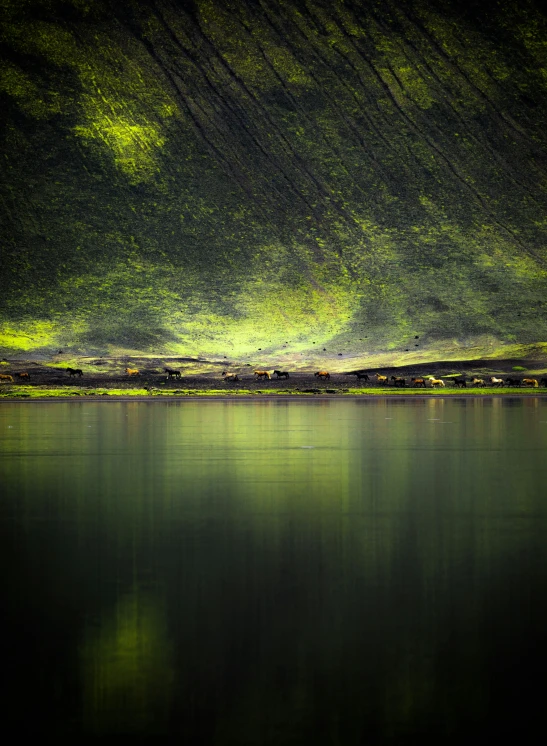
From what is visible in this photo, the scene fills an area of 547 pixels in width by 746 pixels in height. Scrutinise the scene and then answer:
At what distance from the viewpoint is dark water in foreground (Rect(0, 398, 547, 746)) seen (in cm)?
627

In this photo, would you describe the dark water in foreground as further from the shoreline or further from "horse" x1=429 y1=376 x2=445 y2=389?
"horse" x1=429 y1=376 x2=445 y2=389

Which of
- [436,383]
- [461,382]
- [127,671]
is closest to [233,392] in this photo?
[436,383]

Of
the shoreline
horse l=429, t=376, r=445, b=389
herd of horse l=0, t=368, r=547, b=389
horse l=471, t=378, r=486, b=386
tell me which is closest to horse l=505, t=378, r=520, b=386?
herd of horse l=0, t=368, r=547, b=389

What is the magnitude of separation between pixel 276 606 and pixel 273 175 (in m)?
105

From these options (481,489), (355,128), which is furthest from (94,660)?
(355,128)

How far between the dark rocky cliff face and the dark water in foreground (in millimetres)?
77131

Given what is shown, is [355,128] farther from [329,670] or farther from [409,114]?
[329,670]

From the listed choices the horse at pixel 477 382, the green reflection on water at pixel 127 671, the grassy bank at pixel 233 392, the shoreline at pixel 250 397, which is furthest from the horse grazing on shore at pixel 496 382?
the green reflection on water at pixel 127 671

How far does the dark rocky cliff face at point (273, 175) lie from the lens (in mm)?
96000

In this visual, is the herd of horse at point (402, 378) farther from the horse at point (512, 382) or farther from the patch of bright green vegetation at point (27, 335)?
the patch of bright green vegetation at point (27, 335)

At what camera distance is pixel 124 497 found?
14.9m

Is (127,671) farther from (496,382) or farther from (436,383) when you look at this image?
(496,382)

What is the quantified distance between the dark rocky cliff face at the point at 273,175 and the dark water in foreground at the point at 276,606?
3037 inches

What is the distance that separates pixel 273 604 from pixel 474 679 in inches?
79.9
